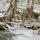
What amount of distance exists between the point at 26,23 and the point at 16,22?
12 centimetres

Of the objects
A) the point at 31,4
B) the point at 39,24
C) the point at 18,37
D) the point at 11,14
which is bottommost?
the point at 18,37

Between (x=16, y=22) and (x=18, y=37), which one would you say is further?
(x=16, y=22)

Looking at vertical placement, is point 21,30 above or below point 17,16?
below

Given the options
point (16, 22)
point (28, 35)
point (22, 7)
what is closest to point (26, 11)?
point (22, 7)

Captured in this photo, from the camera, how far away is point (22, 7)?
1382mm

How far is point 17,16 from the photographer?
138 centimetres

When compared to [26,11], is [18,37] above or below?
below

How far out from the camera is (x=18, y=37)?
1.28 metres

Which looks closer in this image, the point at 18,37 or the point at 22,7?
the point at 18,37

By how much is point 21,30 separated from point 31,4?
0.33m

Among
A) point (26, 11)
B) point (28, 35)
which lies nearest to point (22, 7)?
point (26, 11)

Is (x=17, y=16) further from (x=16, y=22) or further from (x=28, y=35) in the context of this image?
(x=28, y=35)

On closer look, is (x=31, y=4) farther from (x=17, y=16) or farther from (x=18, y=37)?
(x=18, y=37)

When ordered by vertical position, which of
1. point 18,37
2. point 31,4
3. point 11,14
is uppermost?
point 31,4
